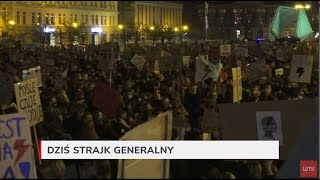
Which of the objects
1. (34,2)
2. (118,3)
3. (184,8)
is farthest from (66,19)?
(184,8)

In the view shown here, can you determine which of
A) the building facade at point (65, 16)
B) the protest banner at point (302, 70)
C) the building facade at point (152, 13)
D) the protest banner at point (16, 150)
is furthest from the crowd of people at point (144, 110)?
the building facade at point (152, 13)

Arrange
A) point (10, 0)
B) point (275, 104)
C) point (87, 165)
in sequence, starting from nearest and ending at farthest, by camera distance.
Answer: point (87, 165) < point (275, 104) < point (10, 0)

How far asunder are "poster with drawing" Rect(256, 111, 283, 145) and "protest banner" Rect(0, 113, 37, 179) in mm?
2353

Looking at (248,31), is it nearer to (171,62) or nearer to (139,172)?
(171,62)

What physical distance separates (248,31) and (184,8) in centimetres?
5065

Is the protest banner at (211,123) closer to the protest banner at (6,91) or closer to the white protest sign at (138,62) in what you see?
the protest banner at (6,91)

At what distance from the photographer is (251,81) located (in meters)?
16.1

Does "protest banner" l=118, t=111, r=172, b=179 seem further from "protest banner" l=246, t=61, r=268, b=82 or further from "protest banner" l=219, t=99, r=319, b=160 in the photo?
"protest banner" l=246, t=61, r=268, b=82

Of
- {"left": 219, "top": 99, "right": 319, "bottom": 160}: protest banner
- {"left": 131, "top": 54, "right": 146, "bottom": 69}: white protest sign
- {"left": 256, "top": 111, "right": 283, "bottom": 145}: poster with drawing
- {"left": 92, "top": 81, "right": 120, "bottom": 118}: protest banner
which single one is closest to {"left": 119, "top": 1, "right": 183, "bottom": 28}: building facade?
{"left": 131, "top": 54, "right": 146, "bottom": 69}: white protest sign

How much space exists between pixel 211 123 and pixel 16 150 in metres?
3.47

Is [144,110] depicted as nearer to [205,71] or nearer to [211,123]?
[211,123]

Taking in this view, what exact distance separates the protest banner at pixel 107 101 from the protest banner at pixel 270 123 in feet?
9.99

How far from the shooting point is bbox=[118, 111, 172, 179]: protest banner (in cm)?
489

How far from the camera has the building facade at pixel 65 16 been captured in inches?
3282
